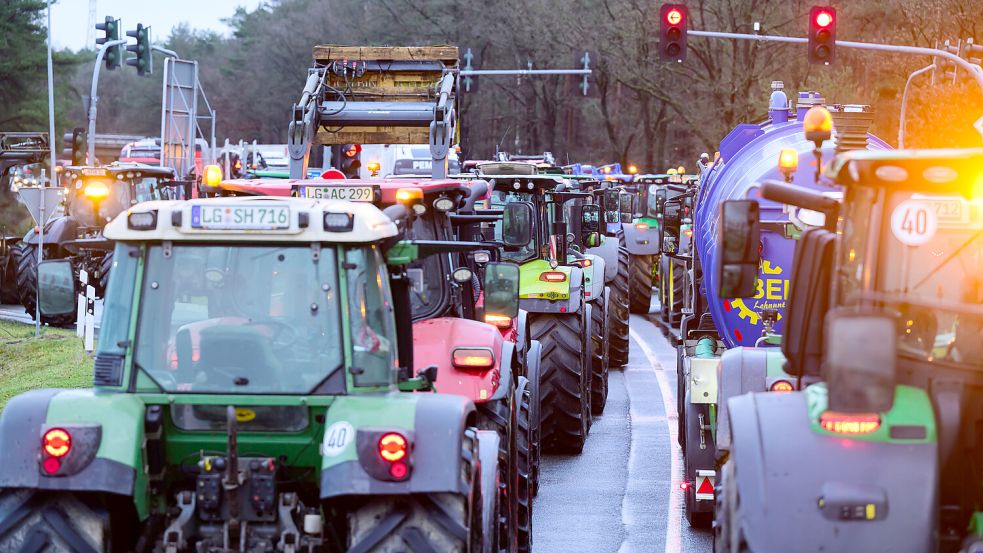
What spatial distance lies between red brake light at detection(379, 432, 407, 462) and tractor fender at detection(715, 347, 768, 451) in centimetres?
377

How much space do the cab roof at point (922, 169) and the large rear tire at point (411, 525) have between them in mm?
2109

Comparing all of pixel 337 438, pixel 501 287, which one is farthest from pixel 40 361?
pixel 337 438

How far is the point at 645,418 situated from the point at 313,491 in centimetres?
1173

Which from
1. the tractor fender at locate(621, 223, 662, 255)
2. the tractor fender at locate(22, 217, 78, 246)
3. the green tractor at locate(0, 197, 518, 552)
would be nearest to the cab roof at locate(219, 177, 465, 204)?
the green tractor at locate(0, 197, 518, 552)

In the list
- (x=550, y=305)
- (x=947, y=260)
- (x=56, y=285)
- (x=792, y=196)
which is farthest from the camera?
(x=550, y=305)

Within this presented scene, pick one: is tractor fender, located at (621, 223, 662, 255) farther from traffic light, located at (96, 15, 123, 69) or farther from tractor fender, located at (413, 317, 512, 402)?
tractor fender, located at (413, 317, 512, 402)

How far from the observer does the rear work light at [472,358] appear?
32.9ft

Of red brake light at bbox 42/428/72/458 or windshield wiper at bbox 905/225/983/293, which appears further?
red brake light at bbox 42/428/72/458

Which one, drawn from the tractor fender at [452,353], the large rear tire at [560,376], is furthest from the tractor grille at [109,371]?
the large rear tire at [560,376]

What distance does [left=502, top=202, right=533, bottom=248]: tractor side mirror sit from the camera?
16703 millimetres

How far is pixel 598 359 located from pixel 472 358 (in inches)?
330

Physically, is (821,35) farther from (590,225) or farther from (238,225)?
(238,225)

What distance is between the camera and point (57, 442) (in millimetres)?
6777

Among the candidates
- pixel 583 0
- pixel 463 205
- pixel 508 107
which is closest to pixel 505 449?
pixel 463 205
